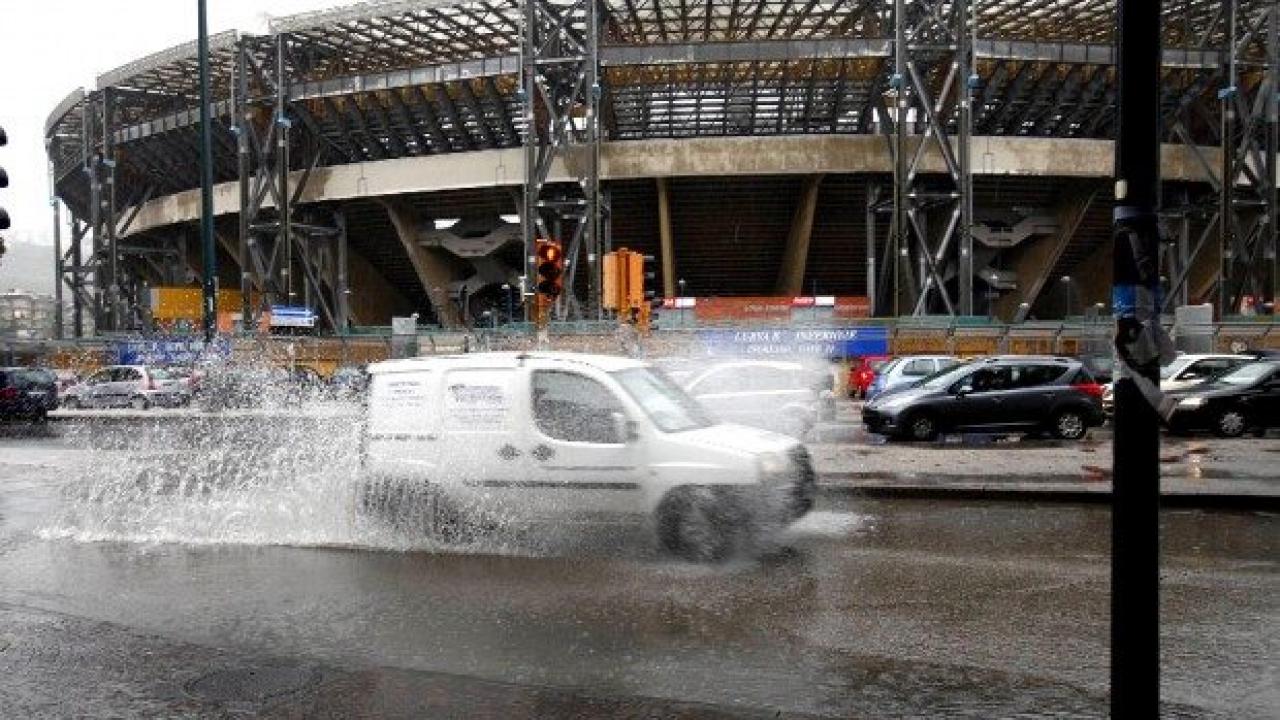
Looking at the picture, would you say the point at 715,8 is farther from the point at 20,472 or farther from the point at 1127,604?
the point at 1127,604

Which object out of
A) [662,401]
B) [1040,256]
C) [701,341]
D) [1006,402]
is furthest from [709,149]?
[662,401]

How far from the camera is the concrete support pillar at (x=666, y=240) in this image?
4069 centimetres

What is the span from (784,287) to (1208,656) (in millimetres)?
41807

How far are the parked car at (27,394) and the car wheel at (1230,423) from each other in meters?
26.6

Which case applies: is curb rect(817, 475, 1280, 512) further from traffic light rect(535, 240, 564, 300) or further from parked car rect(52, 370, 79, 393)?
parked car rect(52, 370, 79, 393)

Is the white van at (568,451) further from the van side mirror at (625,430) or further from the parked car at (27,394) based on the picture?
the parked car at (27,394)

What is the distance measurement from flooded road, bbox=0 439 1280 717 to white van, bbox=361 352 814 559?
0.33m

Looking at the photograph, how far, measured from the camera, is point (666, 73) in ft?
129

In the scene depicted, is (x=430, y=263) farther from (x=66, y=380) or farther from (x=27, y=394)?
(x=27, y=394)

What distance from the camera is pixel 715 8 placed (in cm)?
3722

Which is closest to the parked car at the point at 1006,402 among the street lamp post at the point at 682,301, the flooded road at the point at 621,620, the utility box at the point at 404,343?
the flooded road at the point at 621,620

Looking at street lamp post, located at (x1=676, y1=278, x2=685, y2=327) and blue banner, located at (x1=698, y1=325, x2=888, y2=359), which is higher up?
street lamp post, located at (x1=676, y1=278, x2=685, y2=327)

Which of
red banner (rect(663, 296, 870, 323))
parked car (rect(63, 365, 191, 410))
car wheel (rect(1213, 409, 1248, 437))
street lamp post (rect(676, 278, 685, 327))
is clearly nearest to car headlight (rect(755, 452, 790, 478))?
car wheel (rect(1213, 409, 1248, 437))

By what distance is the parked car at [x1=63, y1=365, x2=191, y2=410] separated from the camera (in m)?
26.7
